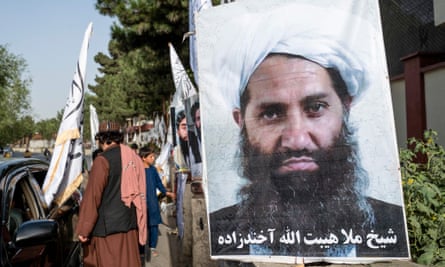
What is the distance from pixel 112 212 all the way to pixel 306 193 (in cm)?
200

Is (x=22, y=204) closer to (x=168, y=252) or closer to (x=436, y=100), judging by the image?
(x=168, y=252)

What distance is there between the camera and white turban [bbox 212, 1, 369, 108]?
10.7 feet

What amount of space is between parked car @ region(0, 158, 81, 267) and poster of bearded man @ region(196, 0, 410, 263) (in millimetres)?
1160

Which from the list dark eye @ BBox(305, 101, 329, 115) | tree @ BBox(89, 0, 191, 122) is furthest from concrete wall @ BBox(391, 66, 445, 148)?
tree @ BBox(89, 0, 191, 122)

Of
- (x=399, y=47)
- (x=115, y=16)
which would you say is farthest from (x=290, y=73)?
(x=115, y=16)

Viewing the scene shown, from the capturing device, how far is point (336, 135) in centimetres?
328

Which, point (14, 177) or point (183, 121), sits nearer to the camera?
point (14, 177)

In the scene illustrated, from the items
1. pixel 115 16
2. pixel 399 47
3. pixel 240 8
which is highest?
pixel 115 16

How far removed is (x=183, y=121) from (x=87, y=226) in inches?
145

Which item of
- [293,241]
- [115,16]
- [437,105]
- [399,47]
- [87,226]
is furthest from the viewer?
[115,16]

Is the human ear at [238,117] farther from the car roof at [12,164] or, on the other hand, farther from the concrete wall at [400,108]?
the concrete wall at [400,108]

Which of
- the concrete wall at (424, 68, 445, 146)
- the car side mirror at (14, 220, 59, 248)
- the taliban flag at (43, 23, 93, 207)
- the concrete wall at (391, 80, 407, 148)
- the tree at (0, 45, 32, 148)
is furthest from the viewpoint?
the tree at (0, 45, 32, 148)

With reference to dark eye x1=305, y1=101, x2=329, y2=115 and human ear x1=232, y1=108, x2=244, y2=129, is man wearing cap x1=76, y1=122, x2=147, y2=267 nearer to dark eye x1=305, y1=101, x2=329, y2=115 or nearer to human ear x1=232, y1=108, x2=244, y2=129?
human ear x1=232, y1=108, x2=244, y2=129

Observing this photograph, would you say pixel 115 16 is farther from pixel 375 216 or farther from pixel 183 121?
pixel 375 216
